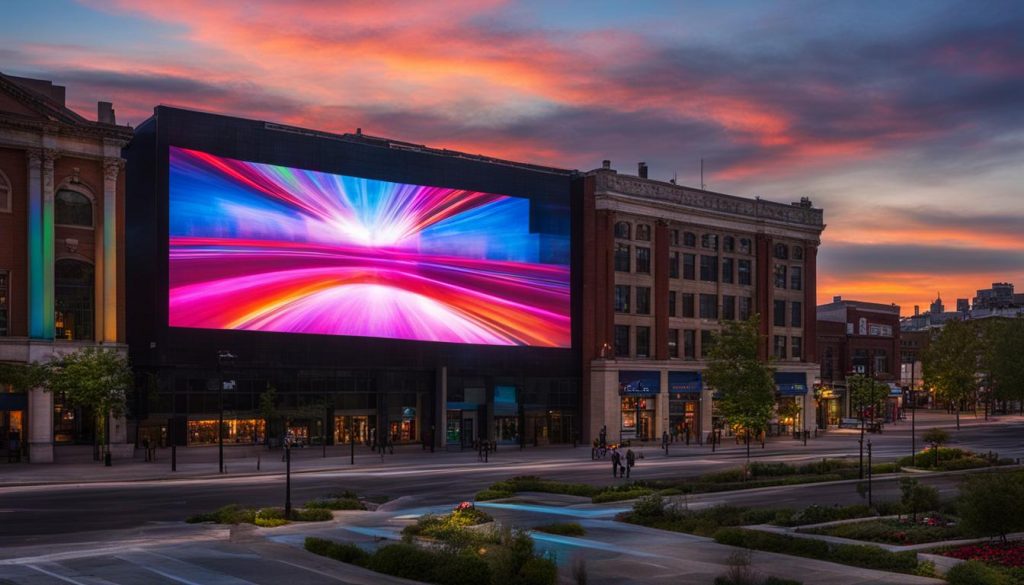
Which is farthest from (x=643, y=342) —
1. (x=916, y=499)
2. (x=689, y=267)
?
(x=916, y=499)

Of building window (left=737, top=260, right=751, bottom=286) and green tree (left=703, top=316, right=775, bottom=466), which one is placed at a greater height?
building window (left=737, top=260, right=751, bottom=286)

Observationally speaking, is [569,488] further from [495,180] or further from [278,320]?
[495,180]

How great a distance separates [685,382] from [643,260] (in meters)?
13.3

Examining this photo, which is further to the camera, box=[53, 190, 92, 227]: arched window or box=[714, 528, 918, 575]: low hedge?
box=[53, 190, 92, 227]: arched window

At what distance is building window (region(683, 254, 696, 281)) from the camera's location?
4205 inches

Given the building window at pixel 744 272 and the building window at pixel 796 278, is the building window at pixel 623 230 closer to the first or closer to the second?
the building window at pixel 744 272

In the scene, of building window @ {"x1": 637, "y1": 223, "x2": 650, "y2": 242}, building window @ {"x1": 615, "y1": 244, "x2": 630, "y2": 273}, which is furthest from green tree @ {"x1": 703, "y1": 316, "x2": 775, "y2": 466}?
building window @ {"x1": 637, "y1": 223, "x2": 650, "y2": 242}

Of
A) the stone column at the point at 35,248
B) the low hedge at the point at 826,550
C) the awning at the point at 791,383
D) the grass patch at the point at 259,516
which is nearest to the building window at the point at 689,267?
the awning at the point at 791,383

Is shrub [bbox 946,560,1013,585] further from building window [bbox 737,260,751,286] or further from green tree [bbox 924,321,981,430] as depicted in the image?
green tree [bbox 924,321,981,430]

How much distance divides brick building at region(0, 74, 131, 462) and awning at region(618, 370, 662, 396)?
4627 cm

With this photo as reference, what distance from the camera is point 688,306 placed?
107 meters

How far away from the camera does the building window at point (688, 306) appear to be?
107 meters

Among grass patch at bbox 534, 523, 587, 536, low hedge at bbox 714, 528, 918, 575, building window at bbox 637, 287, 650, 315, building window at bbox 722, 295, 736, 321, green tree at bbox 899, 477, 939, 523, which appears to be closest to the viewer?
low hedge at bbox 714, 528, 918, 575

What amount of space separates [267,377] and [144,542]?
158 feet
